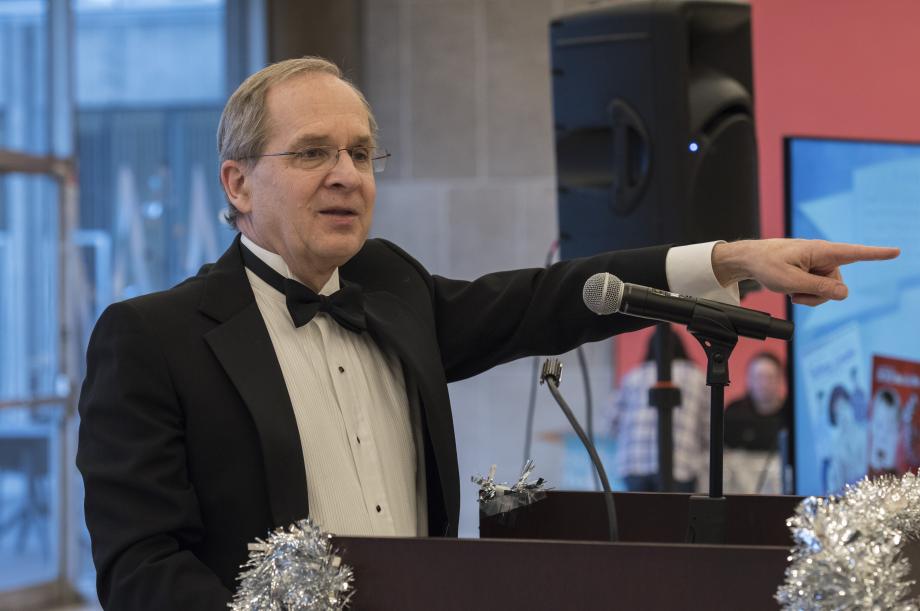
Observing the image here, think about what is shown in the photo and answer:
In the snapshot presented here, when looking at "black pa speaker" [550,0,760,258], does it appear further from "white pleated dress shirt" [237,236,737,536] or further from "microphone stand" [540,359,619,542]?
"microphone stand" [540,359,619,542]

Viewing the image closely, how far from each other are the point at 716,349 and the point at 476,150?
5269 millimetres

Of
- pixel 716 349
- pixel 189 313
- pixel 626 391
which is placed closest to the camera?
pixel 716 349

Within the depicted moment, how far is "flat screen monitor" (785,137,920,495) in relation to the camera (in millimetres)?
3031

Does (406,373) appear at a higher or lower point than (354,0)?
lower

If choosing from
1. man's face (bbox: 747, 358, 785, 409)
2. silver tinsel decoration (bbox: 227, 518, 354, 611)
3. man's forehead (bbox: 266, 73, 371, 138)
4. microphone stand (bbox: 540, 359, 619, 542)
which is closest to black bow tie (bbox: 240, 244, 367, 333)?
man's forehead (bbox: 266, 73, 371, 138)

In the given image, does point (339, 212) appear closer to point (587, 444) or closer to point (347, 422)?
point (347, 422)

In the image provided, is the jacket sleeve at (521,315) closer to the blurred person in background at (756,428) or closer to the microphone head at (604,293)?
the microphone head at (604,293)

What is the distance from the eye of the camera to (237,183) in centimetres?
177

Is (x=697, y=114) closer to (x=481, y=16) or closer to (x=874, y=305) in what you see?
(x=874, y=305)

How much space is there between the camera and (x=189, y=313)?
1.60 m

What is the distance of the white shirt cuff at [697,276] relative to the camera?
1.60 m

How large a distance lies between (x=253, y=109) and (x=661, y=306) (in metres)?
0.76

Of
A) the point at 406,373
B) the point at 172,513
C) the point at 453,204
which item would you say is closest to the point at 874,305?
the point at 406,373

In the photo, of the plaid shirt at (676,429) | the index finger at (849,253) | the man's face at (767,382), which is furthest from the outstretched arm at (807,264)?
the man's face at (767,382)
